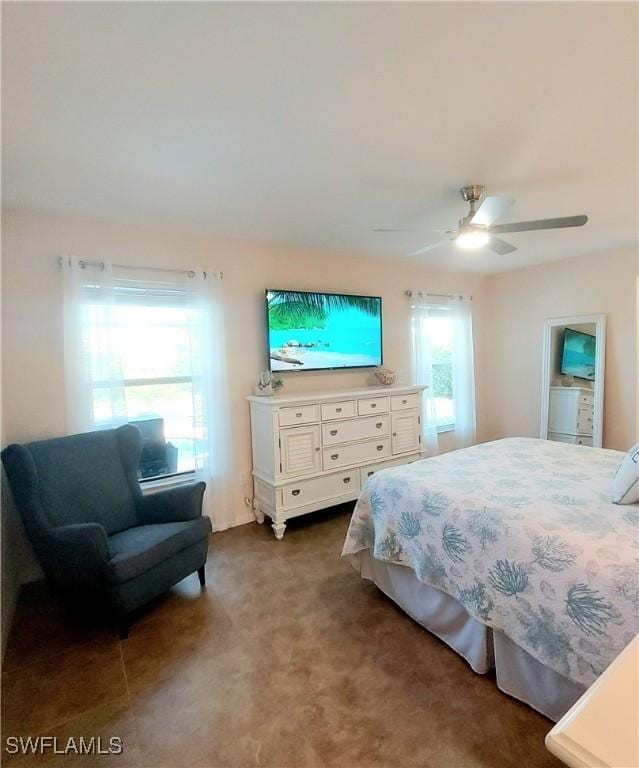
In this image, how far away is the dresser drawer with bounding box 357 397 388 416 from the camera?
10.6ft

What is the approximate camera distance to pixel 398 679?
1592 mm

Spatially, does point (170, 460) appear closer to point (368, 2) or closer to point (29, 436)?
point (29, 436)

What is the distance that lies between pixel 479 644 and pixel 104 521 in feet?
6.96

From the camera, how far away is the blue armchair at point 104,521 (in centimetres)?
180

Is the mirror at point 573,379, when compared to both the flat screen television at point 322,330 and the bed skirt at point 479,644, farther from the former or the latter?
the bed skirt at point 479,644

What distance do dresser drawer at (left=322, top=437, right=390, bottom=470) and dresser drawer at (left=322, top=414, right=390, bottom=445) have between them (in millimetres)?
63

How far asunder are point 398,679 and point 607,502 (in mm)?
1210

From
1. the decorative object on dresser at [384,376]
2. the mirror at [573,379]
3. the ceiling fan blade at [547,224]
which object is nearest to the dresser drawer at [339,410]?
the decorative object on dresser at [384,376]

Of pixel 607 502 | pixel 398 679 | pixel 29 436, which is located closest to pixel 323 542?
pixel 398 679

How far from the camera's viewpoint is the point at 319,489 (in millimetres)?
3053

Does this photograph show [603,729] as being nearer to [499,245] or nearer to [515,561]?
[515,561]

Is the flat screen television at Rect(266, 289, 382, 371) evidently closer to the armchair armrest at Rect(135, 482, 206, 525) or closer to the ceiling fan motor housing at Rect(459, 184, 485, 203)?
the armchair armrest at Rect(135, 482, 206, 525)

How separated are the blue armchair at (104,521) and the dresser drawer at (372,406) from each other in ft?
4.88

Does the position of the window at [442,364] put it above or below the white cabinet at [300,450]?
above
